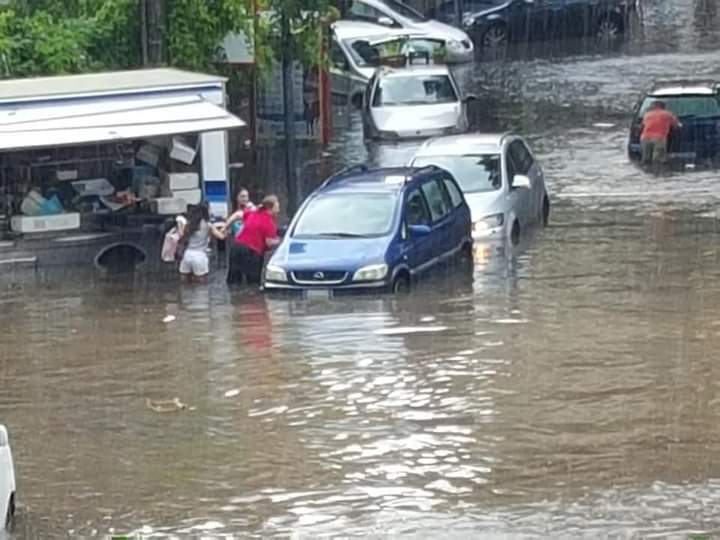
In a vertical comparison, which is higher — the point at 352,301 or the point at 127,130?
the point at 127,130

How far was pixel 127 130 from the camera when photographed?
2505 cm

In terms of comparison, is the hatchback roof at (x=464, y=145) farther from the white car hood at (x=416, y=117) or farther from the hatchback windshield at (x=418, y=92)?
the hatchback windshield at (x=418, y=92)

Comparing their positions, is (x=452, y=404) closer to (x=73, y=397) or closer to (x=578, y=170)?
(x=73, y=397)

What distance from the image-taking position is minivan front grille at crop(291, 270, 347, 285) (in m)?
22.3

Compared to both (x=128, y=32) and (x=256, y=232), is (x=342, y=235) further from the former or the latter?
(x=128, y=32)

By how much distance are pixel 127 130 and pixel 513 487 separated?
12511 millimetres

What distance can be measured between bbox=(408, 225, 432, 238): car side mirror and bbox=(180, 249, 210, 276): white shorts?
2941mm

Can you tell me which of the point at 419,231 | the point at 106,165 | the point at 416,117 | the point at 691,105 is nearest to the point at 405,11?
the point at 416,117

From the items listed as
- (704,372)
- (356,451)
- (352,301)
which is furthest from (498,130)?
(356,451)

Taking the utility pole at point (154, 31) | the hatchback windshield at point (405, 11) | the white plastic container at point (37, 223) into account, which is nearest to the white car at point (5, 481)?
the white plastic container at point (37, 223)

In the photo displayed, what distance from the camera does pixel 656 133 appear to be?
3275cm

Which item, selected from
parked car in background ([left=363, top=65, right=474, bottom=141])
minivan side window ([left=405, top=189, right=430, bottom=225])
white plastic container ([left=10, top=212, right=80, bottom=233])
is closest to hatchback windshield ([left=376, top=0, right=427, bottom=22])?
parked car in background ([left=363, top=65, right=474, bottom=141])

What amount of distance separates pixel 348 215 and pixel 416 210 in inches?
32.2

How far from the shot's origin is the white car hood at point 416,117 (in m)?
35.5
